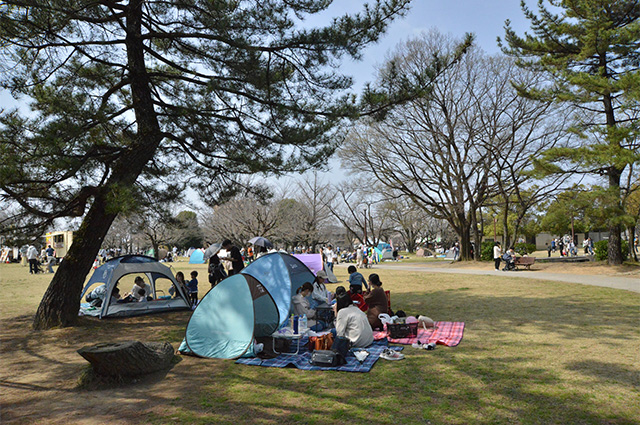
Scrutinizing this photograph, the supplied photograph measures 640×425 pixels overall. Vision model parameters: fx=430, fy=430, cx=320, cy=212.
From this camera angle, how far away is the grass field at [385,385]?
163 inches

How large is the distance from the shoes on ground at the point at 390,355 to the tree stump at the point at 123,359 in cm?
304

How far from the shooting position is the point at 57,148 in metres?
6.29

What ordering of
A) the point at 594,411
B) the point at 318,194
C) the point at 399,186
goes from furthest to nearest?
the point at 318,194
the point at 399,186
the point at 594,411

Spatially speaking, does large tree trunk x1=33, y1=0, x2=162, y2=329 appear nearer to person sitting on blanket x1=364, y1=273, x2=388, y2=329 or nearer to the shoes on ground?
person sitting on blanket x1=364, y1=273, x2=388, y2=329

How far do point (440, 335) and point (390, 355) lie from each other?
1.58 m

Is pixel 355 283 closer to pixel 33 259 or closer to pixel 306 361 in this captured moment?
pixel 306 361

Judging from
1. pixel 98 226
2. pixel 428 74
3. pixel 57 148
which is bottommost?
pixel 98 226

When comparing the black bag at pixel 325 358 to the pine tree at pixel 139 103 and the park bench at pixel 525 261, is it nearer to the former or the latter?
the pine tree at pixel 139 103

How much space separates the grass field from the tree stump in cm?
17

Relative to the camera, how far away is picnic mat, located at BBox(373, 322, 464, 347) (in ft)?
22.7

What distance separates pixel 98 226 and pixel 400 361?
6209 millimetres

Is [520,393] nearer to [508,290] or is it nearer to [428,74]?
[428,74]

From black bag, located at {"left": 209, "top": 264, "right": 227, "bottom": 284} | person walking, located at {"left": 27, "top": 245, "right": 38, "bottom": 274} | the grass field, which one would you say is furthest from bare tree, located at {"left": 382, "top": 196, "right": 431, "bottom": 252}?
the grass field

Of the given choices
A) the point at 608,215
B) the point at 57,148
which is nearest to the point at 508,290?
the point at 608,215
